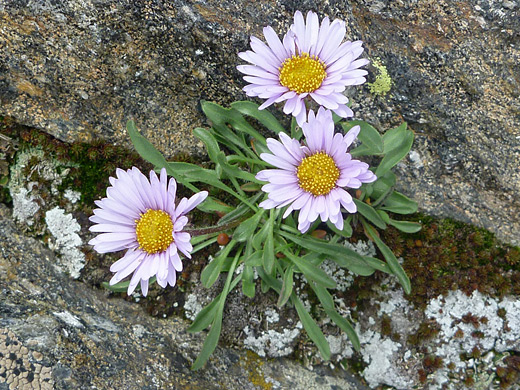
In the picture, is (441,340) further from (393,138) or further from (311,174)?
(311,174)

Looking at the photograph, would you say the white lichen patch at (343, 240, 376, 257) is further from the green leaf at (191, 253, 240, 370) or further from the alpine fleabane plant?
the green leaf at (191, 253, 240, 370)

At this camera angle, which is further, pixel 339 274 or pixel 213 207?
pixel 339 274

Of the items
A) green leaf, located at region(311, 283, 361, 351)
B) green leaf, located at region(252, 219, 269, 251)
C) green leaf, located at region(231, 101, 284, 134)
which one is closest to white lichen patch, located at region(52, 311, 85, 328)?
green leaf, located at region(252, 219, 269, 251)

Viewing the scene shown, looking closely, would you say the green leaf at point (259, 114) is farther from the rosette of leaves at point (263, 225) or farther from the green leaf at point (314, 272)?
the green leaf at point (314, 272)

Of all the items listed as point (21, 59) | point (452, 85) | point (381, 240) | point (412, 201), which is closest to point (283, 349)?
point (381, 240)

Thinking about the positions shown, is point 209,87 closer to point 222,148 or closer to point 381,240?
point 222,148

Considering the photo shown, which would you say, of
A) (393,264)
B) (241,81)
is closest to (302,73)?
(241,81)
